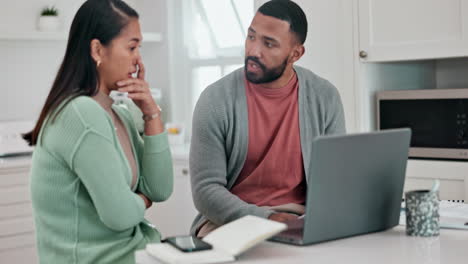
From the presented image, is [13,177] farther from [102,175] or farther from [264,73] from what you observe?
[102,175]

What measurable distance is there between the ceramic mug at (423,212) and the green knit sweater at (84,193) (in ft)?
2.27

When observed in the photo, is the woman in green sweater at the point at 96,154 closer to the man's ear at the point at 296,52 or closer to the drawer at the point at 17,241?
the man's ear at the point at 296,52

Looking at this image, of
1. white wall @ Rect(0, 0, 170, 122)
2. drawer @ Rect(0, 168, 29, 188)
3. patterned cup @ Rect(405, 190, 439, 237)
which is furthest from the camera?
white wall @ Rect(0, 0, 170, 122)

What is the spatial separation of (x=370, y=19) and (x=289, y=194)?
1.35 metres

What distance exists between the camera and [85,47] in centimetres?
189

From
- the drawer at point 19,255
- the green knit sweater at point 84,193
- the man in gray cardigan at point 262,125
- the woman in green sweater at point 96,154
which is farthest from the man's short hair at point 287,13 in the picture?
the drawer at point 19,255

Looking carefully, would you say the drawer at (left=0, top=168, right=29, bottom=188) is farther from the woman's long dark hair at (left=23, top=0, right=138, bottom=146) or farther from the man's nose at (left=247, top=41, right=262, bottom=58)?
the man's nose at (left=247, top=41, right=262, bottom=58)

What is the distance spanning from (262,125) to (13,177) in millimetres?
2155

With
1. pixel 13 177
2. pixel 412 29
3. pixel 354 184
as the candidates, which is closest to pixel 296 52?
pixel 354 184

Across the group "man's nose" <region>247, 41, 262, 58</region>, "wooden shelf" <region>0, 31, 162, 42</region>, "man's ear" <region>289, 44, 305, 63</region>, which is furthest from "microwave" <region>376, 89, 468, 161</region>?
"wooden shelf" <region>0, 31, 162, 42</region>

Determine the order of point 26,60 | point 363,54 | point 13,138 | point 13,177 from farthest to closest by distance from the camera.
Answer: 1. point 26,60
2. point 13,138
3. point 13,177
4. point 363,54

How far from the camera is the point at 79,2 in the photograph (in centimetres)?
466

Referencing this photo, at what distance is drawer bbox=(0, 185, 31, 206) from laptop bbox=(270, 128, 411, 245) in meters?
2.50

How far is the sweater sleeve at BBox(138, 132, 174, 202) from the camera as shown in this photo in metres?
2.01
